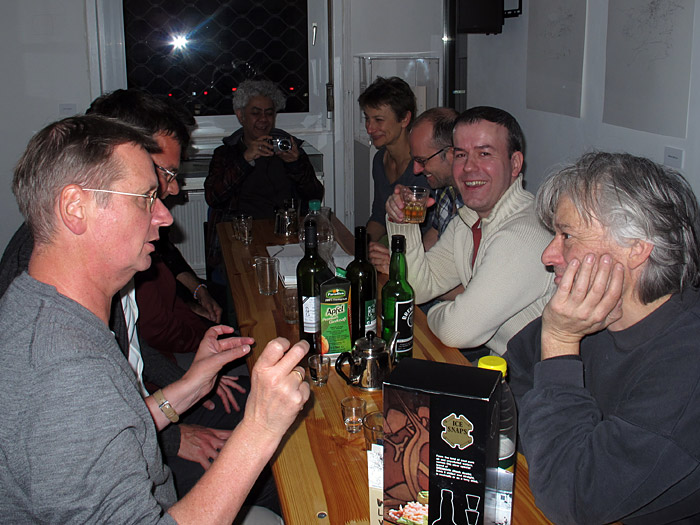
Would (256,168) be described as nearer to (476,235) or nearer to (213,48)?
(213,48)

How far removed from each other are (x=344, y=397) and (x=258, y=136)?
2.74 m

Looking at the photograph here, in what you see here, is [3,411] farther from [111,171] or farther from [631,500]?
[631,500]

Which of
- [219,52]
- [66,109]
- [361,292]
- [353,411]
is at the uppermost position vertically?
[219,52]

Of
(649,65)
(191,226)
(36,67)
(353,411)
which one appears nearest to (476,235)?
(353,411)

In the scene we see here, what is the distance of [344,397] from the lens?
1523 millimetres

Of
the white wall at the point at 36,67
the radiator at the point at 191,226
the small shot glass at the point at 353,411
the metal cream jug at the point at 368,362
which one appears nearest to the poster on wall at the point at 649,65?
the metal cream jug at the point at 368,362

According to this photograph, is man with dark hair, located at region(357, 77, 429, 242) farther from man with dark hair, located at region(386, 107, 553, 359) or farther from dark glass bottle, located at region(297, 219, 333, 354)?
dark glass bottle, located at region(297, 219, 333, 354)

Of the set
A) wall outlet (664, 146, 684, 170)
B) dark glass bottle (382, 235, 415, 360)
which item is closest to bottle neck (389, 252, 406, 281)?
dark glass bottle (382, 235, 415, 360)

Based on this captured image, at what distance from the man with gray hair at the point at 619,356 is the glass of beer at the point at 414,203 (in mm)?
932

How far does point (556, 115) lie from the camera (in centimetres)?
345

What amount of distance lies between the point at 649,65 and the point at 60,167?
2.47 metres

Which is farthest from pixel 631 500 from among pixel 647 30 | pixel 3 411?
pixel 647 30

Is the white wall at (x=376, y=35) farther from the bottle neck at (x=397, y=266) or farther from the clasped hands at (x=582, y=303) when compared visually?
the clasped hands at (x=582, y=303)

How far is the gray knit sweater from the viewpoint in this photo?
97 centimetres
